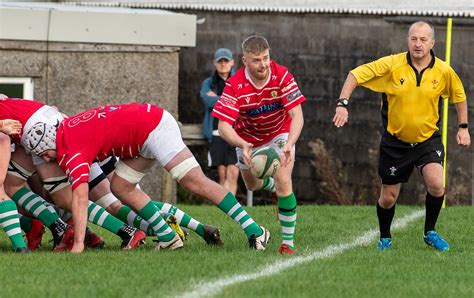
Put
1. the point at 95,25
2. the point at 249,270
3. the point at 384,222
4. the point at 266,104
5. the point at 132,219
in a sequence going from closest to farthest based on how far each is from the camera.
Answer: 1. the point at 249,270
2. the point at 266,104
3. the point at 384,222
4. the point at 132,219
5. the point at 95,25

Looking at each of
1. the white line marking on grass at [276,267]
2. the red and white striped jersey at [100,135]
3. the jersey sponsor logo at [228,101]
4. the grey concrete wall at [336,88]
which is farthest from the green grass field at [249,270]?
the grey concrete wall at [336,88]

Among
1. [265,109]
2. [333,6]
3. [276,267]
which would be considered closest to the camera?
[276,267]

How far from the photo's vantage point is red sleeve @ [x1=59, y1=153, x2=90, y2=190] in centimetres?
1095

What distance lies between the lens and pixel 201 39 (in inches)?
810

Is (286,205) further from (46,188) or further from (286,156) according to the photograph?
(46,188)

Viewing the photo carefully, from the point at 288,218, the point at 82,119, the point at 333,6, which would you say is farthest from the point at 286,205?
the point at 333,6

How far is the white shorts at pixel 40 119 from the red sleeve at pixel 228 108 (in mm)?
1317

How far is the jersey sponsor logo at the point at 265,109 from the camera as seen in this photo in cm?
1162

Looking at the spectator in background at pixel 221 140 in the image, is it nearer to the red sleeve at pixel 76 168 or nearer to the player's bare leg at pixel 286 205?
the player's bare leg at pixel 286 205

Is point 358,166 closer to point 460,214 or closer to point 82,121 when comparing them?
point 460,214

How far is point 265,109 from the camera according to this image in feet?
38.4

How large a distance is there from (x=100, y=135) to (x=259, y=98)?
138 cm

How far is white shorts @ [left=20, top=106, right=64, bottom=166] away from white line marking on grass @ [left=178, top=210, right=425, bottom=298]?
229cm

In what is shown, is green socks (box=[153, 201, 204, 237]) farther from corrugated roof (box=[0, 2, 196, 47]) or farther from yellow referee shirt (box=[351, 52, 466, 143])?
corrugated roof (box=[0, 2, 196, 47])
